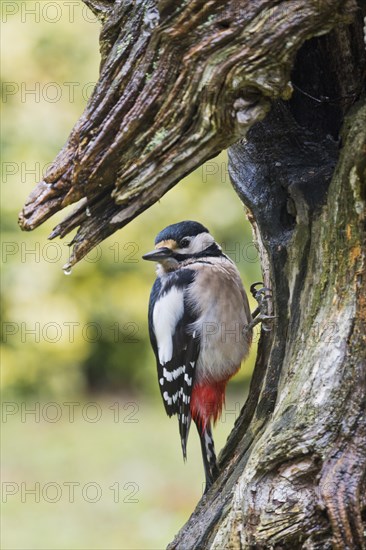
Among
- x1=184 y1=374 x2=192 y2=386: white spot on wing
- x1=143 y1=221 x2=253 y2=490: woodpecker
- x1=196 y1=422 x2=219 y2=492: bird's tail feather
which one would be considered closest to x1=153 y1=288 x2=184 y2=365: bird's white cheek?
x1=143 y1=221 x2=253 y2=490: woodpecker

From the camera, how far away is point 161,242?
4.61 meters

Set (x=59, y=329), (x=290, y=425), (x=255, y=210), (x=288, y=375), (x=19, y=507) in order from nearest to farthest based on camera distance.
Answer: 1. (x=290, y=425)
2. (x=288, y=375)
3. (x=255, y=210)
4. (x=19, y=507)
5. (x=59, y=329)

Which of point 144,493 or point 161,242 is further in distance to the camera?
point 144,493

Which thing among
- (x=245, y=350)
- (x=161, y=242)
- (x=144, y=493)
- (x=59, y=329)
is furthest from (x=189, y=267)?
(x=59, y=329)

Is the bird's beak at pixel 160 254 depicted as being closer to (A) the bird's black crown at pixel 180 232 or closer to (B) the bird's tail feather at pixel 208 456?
(A) the bird's black crown at pixel 180 232

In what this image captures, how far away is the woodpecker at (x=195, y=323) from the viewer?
4.52m

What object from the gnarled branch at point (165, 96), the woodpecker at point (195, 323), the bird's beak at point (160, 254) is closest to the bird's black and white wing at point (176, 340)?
the woodpecker at point (195, 323)

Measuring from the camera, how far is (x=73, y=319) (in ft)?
28.2

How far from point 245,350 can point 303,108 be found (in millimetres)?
1562

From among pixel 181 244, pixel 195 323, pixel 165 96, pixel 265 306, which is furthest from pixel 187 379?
pixel 165 96

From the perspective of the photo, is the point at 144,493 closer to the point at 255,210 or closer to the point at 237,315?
the point at 237,315

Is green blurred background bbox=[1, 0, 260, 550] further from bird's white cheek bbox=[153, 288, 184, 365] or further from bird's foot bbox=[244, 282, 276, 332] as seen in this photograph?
bird's foot bbox=[244, 282, 276, 332]

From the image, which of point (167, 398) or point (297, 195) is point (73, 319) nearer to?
point (167, 398)

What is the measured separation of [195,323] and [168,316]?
0.47 feet
